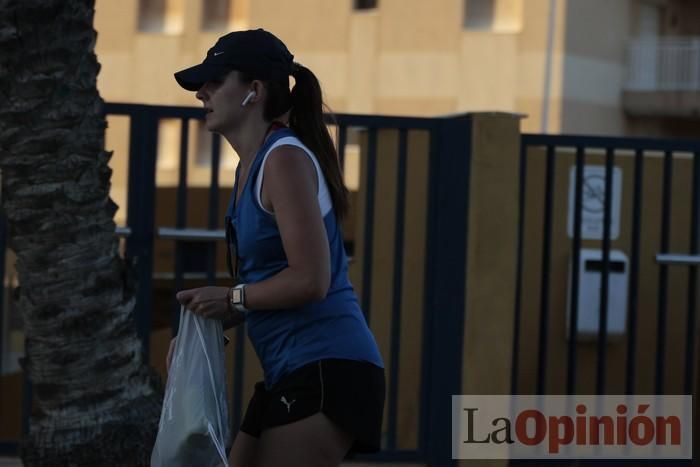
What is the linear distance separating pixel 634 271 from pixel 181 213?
6.52 ft

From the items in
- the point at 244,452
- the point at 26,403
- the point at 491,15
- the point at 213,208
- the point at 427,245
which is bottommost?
the point at 26,403

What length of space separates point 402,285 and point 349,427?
290 cm

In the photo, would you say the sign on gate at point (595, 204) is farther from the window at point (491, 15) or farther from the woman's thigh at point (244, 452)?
the window at point (491, 15)

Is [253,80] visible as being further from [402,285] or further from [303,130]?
[402,285]

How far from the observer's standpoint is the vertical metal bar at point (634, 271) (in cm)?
624

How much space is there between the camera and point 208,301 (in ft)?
10.7

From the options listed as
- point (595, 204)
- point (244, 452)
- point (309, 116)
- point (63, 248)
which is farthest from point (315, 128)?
point (595, 204)

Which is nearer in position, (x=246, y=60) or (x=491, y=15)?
(x=246, y=60)

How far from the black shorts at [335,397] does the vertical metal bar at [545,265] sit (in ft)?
9.86

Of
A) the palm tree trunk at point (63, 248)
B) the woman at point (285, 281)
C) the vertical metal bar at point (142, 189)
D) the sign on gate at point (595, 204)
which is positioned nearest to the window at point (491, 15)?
the sign on gate at point (595, 204)

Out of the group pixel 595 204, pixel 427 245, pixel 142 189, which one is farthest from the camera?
pixel 595 204

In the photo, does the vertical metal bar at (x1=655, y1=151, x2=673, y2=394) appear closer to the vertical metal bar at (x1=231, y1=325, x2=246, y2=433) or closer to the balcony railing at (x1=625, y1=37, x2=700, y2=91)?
the vertical metal bar at (x1=231, y1=325, x2=246, y2=433)

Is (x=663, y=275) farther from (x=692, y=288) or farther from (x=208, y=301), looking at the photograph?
(x=208, y=301)

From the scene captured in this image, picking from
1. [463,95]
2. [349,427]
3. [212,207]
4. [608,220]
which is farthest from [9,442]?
[463,95]
